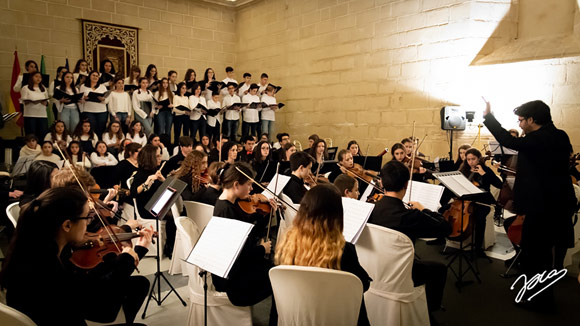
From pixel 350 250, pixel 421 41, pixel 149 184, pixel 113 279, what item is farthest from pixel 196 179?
pixel 421 41

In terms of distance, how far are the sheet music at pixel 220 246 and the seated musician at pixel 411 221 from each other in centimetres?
117

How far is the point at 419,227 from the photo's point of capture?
293cm

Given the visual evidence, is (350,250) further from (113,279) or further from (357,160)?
(357,160)

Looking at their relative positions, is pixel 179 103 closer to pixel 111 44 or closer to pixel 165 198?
pixel 111 44

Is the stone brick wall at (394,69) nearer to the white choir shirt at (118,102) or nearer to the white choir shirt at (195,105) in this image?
the white choir shirt at (195,105)

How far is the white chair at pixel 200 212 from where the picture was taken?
3.67 metres

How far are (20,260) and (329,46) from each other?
9378 mm

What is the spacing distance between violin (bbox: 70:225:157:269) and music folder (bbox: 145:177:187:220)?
13.3 inches

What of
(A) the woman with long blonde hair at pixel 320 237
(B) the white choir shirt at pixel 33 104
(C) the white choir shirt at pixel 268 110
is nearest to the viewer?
(A) the woman with long blonde hair at pixel 320 237

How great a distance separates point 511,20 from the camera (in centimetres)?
803

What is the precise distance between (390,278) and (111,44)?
10.4m

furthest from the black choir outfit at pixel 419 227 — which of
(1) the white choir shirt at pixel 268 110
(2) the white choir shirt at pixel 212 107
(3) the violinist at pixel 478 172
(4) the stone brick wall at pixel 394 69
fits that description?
(1) the white choir shirt at pixel 268 110

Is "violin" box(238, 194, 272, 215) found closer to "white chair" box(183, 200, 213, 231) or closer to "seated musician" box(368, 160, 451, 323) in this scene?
"white chair" box(183, 200, 213, 231)

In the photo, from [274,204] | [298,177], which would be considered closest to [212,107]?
[298,177]
